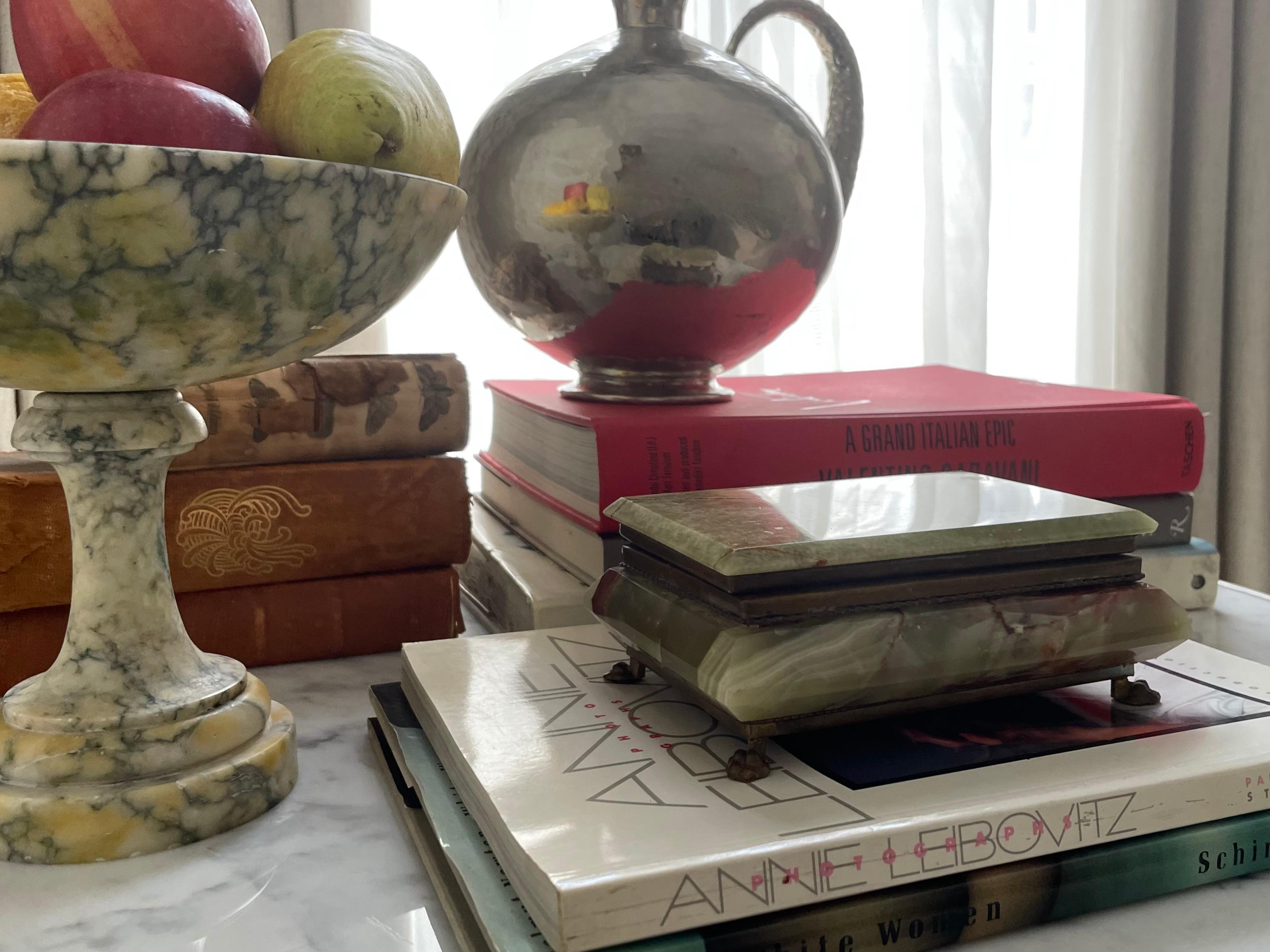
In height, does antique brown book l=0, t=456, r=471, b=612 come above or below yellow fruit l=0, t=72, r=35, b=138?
below

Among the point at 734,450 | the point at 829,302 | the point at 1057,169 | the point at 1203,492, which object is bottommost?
the point at 1203,492

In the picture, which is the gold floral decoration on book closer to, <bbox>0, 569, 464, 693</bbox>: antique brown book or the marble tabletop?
<bbox>0, 569, 464, 693</bbox>: antique brown book

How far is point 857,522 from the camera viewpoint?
399 mm

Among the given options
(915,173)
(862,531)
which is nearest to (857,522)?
(862,531)

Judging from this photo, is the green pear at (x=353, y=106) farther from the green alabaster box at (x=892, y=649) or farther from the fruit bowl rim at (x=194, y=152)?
the green alabaster box at (x=892, y=649)

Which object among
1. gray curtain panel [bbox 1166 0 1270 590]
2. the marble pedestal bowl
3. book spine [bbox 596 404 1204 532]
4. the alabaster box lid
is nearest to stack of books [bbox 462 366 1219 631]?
book spine [bbox 596 404 1204 532]

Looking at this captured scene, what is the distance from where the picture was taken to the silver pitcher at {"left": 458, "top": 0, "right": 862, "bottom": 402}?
0.59 meters

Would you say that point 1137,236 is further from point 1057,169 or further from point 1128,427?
point 1128,427

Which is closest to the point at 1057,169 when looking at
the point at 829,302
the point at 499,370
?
the point at 829,302

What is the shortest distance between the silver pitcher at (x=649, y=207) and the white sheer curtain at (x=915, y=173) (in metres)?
0.48

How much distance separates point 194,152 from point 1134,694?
39cm

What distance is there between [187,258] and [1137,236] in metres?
1.36

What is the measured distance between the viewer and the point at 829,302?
1.27 meters

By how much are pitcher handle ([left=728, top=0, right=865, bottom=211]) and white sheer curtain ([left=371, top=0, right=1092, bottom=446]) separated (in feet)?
1.51
